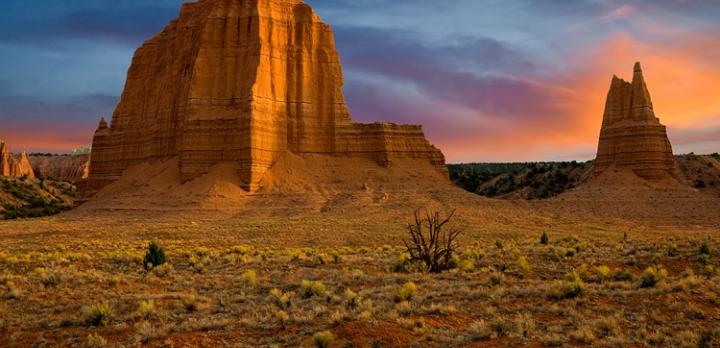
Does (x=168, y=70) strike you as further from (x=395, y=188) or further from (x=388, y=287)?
A: (x=388, y=287)

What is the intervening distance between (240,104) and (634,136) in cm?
4436

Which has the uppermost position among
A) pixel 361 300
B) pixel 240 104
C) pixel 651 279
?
pixel 240 104

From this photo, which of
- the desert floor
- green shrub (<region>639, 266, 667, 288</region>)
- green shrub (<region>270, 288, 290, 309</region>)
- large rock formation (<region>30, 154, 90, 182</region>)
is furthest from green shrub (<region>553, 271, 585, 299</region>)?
large rock formation (<region>30, 154, 90, 182</region>)

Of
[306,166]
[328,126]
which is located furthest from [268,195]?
[328,126]

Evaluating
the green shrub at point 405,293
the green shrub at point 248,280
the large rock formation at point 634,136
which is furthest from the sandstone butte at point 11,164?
the green shrub at point 405,293

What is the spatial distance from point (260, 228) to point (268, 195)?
13185 millimetres

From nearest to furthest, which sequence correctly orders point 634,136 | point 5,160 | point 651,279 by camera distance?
point 651,279 < point 634,136 < point 5,160

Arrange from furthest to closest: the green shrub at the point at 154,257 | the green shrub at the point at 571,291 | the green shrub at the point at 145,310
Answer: the green shrub at the point at 154,257
the green shrub at the point at 571,291
the green shrub at the point at 145,310

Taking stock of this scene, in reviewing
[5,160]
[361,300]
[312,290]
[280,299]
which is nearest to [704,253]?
[361,300]

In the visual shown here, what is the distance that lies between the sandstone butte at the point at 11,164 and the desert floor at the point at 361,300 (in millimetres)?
119212

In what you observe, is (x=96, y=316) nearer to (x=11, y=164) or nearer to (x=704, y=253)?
(x=704, y=253)

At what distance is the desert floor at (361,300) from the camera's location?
12.6 metres

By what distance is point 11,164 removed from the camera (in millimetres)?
135750

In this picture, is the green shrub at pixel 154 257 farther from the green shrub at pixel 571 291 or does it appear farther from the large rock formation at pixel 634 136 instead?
the large rock formation at pixel 634 136
